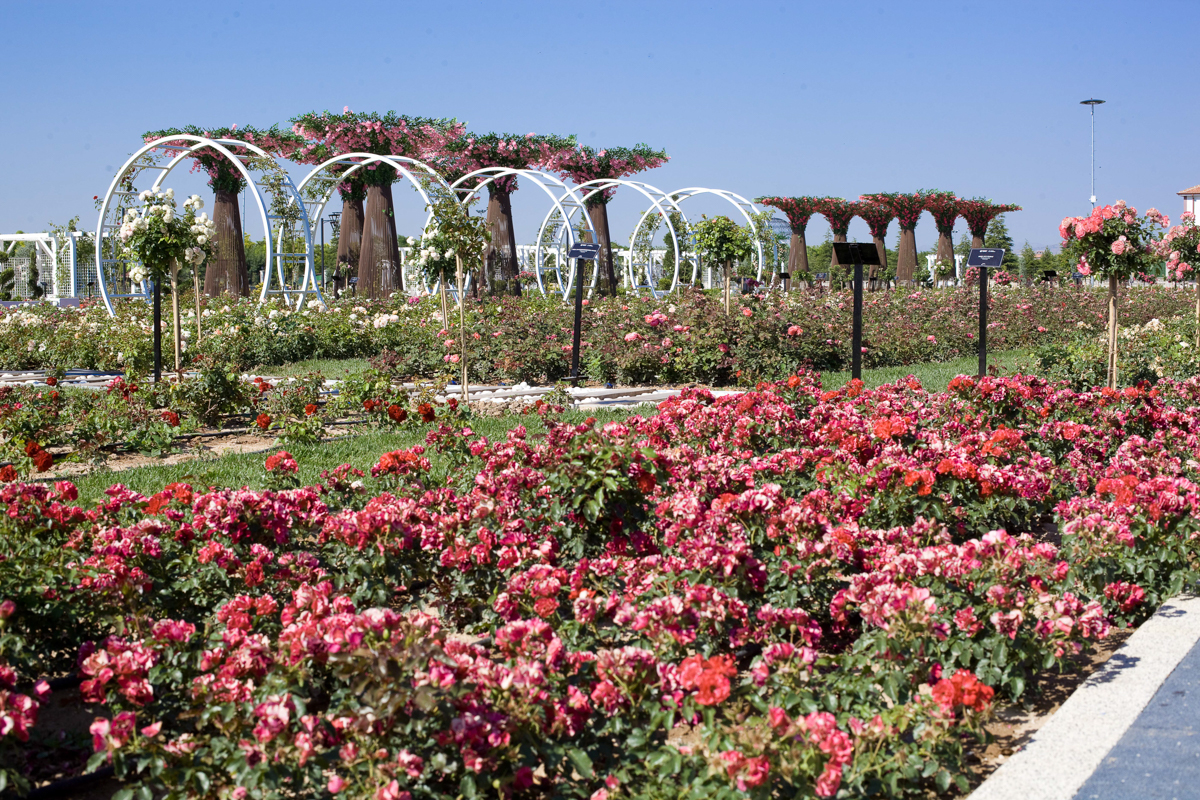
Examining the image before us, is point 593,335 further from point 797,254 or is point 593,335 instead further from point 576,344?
point 797,254

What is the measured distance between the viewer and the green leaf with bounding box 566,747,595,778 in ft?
6.73

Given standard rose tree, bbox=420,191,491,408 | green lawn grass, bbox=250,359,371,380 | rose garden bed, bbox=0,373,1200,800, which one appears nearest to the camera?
rose garden bed, bbox=0,373,1200,800

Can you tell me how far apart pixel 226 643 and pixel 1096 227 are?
296 inches

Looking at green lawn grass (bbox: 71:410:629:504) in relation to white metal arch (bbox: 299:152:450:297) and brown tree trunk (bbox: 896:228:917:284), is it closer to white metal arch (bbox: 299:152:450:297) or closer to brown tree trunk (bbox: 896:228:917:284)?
white metal arch (bbox: 299:152:450:297)

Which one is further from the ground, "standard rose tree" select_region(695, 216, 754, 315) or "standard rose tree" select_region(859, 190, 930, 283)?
"standard rose tree" select_region(859, 190, 930, 283)

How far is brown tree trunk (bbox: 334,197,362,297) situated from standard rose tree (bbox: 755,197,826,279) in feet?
65.7

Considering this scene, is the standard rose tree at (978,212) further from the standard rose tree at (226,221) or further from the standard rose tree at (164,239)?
the standard rose tree at (164,239)

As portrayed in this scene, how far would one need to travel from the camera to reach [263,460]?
20.0ft

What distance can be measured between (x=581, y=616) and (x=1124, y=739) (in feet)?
4.53

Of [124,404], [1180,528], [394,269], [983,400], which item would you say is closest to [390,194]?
[394,269]

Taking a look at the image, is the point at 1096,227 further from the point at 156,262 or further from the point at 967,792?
the point at 156,262

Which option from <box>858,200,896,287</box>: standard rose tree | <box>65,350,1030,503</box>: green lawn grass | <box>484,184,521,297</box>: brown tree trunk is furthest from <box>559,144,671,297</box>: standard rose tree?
<box>65,350,1030,503</box>: green lawn grass

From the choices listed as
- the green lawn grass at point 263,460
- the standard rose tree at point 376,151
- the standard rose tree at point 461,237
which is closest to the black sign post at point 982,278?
the green lawn grass at point 263,460

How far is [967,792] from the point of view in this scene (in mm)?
2254
